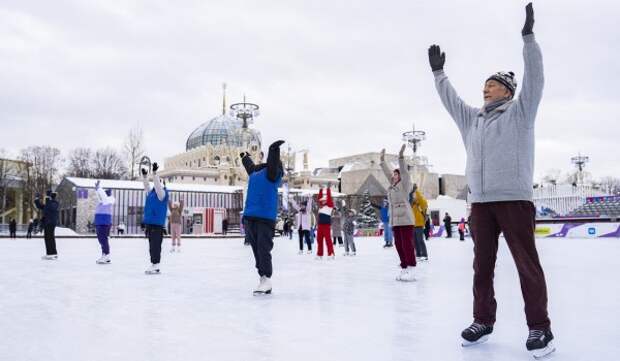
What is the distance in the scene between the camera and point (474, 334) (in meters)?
2.43

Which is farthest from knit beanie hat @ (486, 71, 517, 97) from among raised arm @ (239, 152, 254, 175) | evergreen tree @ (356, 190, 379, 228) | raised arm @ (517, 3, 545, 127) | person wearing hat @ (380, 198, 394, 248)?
evergreen tree @ (356, 190, 379, 228)

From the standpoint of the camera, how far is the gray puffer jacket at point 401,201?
5.67 meters

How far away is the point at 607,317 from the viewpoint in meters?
3.20

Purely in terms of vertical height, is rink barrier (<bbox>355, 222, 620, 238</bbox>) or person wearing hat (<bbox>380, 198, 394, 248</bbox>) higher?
person wearing hat (<bbox>380, 198, 394, 248</bbox>)

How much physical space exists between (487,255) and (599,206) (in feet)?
99.3

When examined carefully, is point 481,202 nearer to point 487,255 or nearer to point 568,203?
point 487,255

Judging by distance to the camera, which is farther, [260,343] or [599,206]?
[599,206]

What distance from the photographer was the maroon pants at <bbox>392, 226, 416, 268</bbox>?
5535mm

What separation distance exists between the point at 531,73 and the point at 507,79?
23 centimetres

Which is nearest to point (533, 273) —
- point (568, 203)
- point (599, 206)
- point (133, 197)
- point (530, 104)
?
point (530, 104)

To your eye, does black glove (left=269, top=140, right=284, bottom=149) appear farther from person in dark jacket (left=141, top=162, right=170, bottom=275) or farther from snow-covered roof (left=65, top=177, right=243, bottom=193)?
snow-covered roof (left=65, top=177, right=243, bottom=193)

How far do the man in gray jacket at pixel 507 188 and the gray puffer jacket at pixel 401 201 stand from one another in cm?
292

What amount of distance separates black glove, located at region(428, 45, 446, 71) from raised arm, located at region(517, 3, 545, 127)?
565mm

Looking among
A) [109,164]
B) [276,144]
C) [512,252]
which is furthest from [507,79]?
[109,164]
